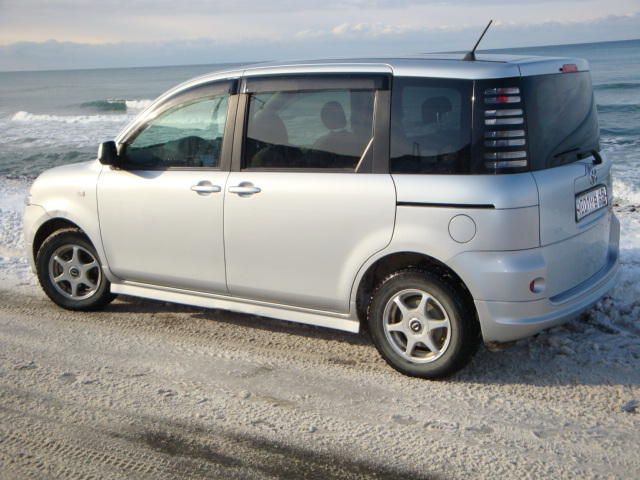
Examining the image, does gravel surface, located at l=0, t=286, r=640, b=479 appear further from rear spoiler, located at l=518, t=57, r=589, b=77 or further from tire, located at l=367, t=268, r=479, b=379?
rear spoiler, located at l=518, t=57, r=589, b=77

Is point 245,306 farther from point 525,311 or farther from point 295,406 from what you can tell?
point 525,311

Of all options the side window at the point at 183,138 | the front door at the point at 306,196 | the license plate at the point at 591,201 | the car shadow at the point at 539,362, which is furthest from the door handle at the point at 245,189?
the license plate at the point at 591,201

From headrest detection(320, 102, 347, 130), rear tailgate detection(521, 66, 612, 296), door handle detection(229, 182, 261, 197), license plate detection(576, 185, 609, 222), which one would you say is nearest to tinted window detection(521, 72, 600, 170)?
rear tailgate detection(521, 66, 612, 296)

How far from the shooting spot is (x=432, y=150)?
4.31 meters

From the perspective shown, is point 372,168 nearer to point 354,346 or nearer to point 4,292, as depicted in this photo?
point 354,346

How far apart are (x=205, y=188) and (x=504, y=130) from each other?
209 cm

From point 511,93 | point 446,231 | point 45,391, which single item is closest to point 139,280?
point 45,391

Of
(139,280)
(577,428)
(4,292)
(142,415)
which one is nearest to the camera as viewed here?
(577,428)

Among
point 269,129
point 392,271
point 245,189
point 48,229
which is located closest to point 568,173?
point 392,271

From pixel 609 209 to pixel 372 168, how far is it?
168 cm

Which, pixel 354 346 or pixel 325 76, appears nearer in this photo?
pixel 325 76

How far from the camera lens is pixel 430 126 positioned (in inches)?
170

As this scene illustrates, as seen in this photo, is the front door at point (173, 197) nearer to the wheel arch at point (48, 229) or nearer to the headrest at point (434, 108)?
the wheel arch at point (48, 229)

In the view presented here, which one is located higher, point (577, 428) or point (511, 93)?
point (511, 93)
